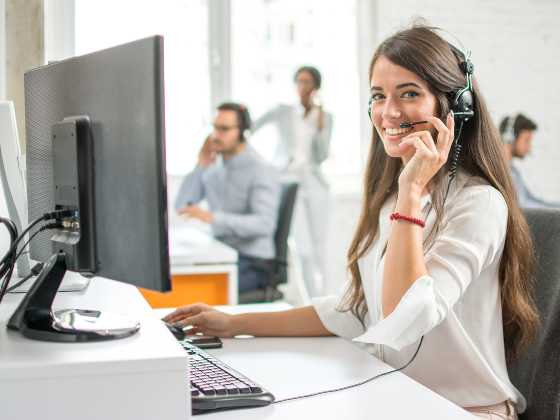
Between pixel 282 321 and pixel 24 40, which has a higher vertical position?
pixel 24 40

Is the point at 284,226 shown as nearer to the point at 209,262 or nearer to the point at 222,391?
the point at 209,262

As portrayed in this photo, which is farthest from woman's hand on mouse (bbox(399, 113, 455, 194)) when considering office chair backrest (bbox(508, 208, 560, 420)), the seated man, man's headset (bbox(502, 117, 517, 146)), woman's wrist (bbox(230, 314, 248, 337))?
man's headset (bbox(502, 117, 517, 146))

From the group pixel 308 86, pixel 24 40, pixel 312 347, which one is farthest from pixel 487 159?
pixel 308 86

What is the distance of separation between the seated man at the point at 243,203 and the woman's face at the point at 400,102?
1498mm

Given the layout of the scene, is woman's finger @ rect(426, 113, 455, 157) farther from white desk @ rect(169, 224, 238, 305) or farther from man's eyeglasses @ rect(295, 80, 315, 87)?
man's eyeglasses @ rect(295, 80, 315, 87)

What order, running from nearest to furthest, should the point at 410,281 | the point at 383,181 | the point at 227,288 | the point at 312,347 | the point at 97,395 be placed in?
the point at 97,395 < the point at 410,281 < the point at 312,347 < the point at 383,181 < the point at 227,288

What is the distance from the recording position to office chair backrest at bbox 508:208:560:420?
0.89 metres

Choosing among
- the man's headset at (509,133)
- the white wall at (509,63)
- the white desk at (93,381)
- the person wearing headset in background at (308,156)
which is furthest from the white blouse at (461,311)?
the man's headset at (509,133)

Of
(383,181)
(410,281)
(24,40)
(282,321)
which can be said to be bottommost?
(282,321)

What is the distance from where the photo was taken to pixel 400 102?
3.49ft

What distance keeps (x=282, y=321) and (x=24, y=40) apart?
1.01 meters

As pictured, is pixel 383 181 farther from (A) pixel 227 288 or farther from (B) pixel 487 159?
(A) pixel 227 288

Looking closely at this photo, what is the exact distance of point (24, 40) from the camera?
137cm

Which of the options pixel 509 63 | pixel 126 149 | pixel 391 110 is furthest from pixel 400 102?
pixel 509 63
